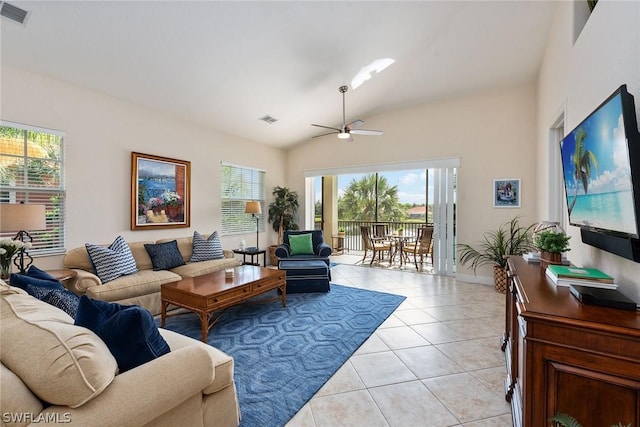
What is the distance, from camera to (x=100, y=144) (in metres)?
3.72

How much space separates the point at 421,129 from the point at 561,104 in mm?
2693

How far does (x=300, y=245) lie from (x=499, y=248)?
10.6 ft

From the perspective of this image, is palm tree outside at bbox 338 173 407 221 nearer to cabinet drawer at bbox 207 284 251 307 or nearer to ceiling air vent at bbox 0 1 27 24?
cabinet drawer at bbox 207 284 251 307

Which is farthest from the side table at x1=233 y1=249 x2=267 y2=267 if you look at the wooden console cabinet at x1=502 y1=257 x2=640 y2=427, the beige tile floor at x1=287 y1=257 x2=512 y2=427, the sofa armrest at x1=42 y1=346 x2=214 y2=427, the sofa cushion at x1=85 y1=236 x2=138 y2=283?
the wooden console cabinet at x1=502 y1=257 x2=640 y2=427

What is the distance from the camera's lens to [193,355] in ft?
4.33

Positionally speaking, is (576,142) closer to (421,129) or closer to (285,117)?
(421,129)

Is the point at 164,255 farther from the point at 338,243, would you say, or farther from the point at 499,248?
the point at 338,243

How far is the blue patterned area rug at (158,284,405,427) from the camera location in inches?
76.2

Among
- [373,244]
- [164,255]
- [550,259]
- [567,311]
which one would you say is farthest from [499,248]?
[164,255]

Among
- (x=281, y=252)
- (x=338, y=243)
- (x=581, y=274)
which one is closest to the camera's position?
(x=581, y=274)

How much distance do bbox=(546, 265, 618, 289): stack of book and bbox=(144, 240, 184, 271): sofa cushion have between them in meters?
4.16

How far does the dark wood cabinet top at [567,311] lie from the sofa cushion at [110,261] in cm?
387

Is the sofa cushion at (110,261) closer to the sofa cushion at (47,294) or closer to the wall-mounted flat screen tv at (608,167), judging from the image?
the sofa cushion at (47,294)

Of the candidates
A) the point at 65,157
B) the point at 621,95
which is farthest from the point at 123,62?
the point at 621,95
